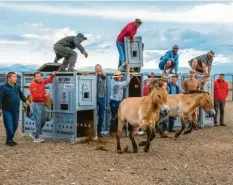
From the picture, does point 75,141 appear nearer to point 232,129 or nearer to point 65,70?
point 65,70

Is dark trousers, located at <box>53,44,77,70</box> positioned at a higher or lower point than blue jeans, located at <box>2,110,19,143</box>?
higher

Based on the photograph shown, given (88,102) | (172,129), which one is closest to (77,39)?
(88,102)

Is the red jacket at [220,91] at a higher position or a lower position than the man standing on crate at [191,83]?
lower

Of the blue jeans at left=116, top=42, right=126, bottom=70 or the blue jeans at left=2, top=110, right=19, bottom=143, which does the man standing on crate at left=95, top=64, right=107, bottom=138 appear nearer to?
the blue jeans at left=116, top=42, right=126, bottom=70

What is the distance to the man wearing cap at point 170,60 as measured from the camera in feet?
54.7

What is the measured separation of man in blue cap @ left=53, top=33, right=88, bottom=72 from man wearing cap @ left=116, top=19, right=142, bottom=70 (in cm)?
148

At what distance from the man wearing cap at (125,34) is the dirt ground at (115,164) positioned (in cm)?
288

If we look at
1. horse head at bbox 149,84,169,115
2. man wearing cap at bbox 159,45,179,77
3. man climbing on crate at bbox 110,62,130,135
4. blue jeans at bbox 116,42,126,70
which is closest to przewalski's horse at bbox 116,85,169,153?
horse head at bbox 149,84,169,115

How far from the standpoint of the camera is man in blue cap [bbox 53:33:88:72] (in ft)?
46.0

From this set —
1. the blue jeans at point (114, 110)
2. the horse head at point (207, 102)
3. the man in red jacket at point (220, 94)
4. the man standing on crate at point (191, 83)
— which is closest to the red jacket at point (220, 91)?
the man in red jacket at point (220, 94)

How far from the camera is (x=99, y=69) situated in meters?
14.1

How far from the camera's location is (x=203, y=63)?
1842 cm

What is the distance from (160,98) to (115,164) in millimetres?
2005

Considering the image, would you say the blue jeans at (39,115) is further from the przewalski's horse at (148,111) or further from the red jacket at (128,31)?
the red jacket at (128,31)
